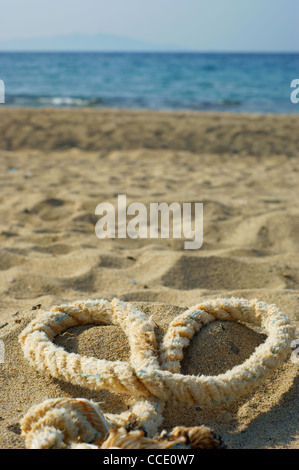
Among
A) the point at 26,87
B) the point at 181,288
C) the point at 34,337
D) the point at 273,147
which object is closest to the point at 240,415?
the point at 34,337

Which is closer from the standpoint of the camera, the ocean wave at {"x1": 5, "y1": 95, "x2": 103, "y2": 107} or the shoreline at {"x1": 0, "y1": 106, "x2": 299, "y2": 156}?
the shoreline at {"x1": 0, "y1": 106, "x2": 299, "y2": 156}

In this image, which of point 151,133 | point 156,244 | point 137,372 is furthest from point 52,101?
point 137,372

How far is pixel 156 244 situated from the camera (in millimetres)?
3045

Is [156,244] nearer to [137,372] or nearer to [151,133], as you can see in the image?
[137,372]

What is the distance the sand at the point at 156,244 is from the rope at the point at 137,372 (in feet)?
0.24

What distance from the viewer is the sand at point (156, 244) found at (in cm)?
151

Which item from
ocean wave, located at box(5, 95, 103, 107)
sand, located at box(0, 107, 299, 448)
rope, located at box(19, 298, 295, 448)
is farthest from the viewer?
ocean wave, located at box(5, 95, 103, 107)

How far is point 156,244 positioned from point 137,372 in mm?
1771

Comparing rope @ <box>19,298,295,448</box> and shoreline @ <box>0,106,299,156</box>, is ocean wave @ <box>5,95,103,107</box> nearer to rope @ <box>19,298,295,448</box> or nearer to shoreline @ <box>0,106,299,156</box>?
shoreline @ <box>0,106,299,156</box>

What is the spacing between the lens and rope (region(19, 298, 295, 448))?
3.73 feet

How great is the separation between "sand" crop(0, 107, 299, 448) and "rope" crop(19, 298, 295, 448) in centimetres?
7

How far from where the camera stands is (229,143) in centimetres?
622

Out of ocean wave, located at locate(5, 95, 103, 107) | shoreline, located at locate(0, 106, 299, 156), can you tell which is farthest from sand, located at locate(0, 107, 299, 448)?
ocean wave, located at locate(5, 95, 103, 107)

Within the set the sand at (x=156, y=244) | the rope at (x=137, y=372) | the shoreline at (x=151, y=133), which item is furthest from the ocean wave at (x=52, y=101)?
the rope at (x=137, y=372)
